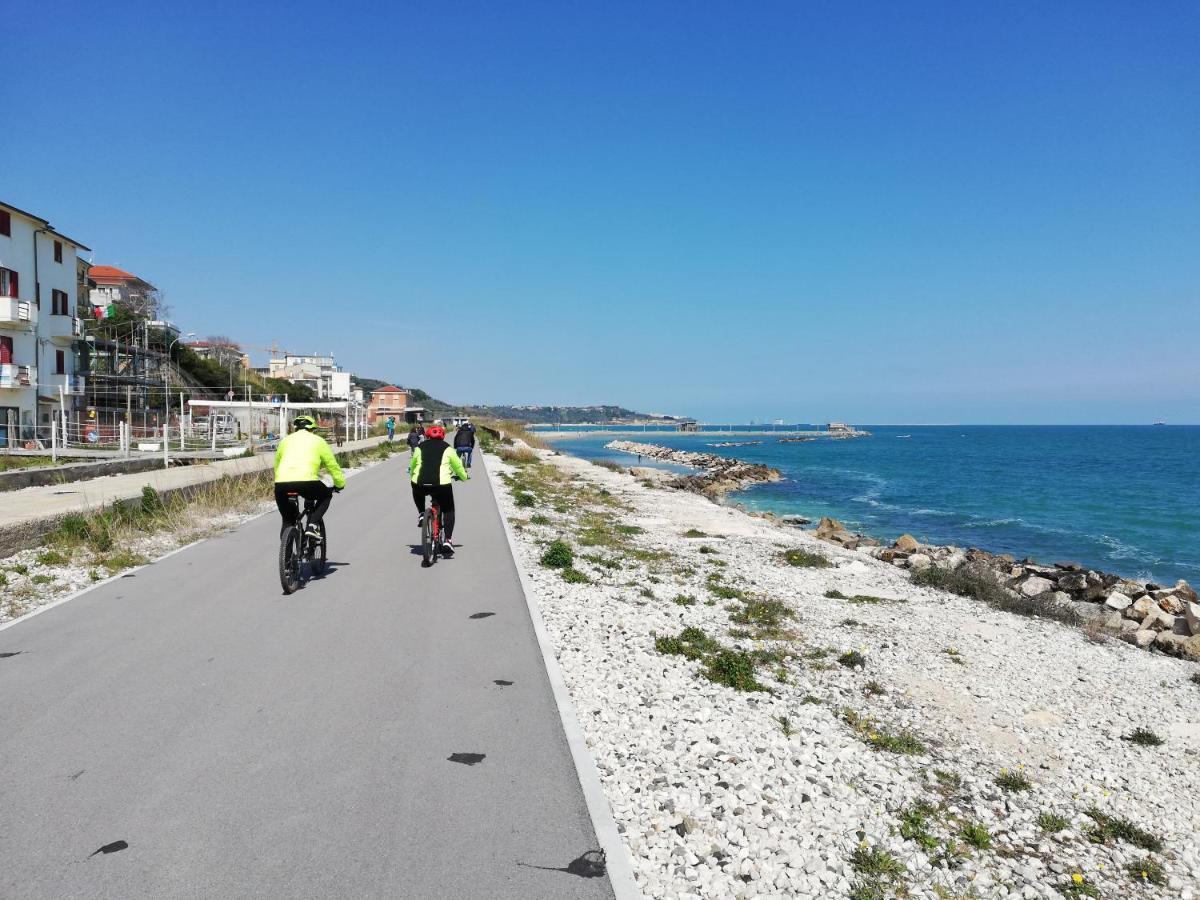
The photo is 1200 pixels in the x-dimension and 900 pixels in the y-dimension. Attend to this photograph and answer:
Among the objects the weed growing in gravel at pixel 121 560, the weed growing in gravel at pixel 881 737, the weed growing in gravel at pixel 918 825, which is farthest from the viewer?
the weed growing in gravel at pixel 121 560

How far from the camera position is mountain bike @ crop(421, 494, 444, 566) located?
416 inches

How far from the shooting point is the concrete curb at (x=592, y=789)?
346cm

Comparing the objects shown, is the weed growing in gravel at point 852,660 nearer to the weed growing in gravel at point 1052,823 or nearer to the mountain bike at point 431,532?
the weed growing in gravel at point 1052,823

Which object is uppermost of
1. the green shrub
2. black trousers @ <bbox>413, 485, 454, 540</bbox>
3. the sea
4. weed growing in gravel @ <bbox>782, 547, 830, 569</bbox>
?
black trousers @ <bbox>413, 485, 454, 540</bbox>

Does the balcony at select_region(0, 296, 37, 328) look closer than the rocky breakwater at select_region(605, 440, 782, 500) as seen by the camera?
Yes

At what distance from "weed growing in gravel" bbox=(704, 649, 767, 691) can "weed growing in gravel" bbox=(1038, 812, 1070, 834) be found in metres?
2.24

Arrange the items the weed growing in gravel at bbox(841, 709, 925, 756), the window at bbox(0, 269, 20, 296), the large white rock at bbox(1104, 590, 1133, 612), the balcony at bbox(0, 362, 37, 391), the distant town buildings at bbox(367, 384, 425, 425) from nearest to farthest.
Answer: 1. the weed growing in gravel at bbox(841, 709, 925, 756)
2. the large white rock at bbox(1104, 590, 1133, 612)
3. the balcony at bbox(0, 362, 37, 391)
4. the window at bbox(0, 269, 20, 296)
5. the distant town buildings at bbox(367, 384, 425, 425)

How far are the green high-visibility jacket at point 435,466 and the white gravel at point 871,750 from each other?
174 centimetres

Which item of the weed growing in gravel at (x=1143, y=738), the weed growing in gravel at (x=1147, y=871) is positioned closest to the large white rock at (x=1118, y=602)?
the weed growing in gravel at (x=1143, y=738)

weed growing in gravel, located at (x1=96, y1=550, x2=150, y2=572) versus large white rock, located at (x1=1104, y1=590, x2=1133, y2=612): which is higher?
weed growing in gravel, located at (x1=96, y1=550, x2=150, y2=572)

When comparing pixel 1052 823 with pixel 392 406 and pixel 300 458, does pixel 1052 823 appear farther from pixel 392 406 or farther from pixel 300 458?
pixel 392 406

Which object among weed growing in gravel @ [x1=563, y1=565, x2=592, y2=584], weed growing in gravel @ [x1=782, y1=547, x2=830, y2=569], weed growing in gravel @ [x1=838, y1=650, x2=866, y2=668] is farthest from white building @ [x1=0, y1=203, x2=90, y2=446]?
weed growing in gravel @ [x1=838, y1=650, x2=866, y2=668]

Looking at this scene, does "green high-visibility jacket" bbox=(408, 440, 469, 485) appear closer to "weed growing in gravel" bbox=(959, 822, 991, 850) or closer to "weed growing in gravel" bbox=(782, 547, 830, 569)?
"weed growing in gravel" bbox=(782, 547, 830, 569)

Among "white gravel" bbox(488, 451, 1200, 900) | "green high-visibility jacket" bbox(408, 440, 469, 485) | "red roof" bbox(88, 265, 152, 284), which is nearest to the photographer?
"white gravel" bbox(488, 451, 1200, 900)
